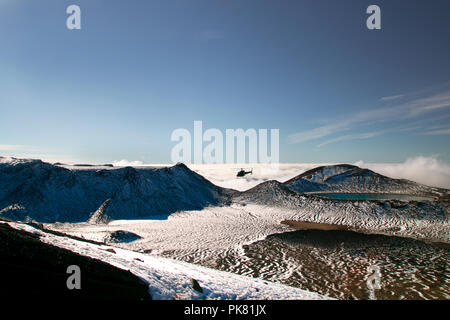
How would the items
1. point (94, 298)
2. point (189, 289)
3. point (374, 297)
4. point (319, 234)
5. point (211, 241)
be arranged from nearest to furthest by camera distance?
point (94, 298), point (189, 289), point (374, 297), point (211, 241), point (319, 234)

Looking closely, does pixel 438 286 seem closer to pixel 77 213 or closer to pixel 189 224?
pixel 189 224

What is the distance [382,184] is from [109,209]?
402 ft

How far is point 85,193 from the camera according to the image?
47781 mm

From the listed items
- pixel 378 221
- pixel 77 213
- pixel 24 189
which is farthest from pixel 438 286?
pixel 24 189

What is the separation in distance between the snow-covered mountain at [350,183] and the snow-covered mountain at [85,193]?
66003mm

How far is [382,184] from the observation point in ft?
364

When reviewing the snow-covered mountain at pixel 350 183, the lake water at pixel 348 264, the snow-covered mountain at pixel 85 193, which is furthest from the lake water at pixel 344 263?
the snow-covered mountain at pixel 350 183

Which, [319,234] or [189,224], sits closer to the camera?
[319,234]

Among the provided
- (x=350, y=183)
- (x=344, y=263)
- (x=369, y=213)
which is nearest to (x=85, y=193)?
(x=344, y=263)

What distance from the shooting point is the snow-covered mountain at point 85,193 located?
41.2m

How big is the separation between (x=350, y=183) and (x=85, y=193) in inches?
4673

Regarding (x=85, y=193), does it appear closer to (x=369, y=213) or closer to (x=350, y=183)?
Result: (x=369, y=213)

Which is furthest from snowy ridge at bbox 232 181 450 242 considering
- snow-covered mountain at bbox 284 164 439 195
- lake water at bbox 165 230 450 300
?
snow-covered mountain at bbox 284 164 439 195

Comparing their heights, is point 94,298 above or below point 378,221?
above
